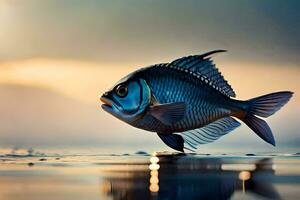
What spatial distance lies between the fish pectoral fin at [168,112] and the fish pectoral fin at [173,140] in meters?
0.11

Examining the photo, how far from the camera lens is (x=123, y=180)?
1762mm

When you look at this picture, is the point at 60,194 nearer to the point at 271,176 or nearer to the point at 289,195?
the point at 289,195

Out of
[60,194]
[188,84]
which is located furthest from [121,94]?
[60,194]

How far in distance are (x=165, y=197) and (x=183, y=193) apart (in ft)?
0.29

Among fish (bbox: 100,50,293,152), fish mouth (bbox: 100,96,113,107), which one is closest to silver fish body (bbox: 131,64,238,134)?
fish (bbox: 100,50,293,152)

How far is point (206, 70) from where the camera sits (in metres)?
2.35

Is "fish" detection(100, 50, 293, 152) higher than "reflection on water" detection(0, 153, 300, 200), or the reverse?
"fish" detection(100, 50, 293, 152)

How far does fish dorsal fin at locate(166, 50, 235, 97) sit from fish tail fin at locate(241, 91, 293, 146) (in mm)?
101

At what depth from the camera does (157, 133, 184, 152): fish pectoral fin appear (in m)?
2.25

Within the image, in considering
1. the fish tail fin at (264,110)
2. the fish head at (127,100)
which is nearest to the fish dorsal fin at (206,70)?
the fish tail fin at (264,110)

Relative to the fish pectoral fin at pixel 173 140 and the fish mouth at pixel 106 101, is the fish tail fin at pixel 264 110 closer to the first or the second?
the fish pectoral fin at pixel 173 140

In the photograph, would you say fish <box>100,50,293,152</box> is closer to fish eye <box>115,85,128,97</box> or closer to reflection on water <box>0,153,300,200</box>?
fish eye <box>115,85,128,97</box>

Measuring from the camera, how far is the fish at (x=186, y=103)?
2162 millimetres

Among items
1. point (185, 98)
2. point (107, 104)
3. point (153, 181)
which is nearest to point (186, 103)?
point (185, 98)
